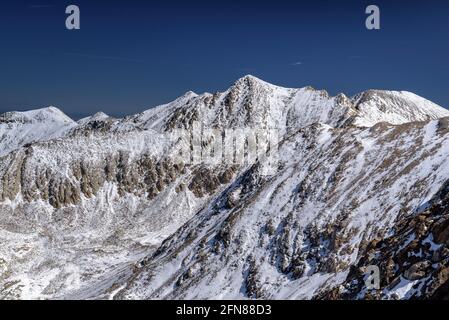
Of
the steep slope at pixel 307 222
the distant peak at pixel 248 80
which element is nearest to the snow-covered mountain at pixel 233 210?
the steep slope at pixel 307 222

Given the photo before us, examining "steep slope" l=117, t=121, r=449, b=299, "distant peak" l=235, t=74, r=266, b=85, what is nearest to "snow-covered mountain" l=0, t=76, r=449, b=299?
"steep slope" l=117, t=121, r=449, b=299

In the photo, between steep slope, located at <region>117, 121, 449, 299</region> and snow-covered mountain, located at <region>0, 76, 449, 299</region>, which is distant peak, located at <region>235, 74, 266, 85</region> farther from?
steep slope, located at <region>117, 121, 449, 299</region>

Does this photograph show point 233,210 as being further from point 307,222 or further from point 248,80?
point 248,80

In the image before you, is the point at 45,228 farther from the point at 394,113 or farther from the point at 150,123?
the point at 394,113

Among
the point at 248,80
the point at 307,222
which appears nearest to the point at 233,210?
the point at 307,222

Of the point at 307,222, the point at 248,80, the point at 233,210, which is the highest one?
the point at 248,80

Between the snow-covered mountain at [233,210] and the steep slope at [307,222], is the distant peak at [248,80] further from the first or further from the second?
the steep slope at [307,222]

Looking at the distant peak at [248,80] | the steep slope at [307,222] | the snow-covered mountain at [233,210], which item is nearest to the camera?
the snow-covered mountain at [233,210]

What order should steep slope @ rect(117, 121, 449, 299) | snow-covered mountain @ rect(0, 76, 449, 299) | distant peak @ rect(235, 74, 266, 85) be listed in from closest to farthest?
snow-covered mountain @ rect(0, 76, 449, 299) → steep slope @ rect(117, 121, 449, 299) → distant peak @ rect(235, 74, 266, 85)
